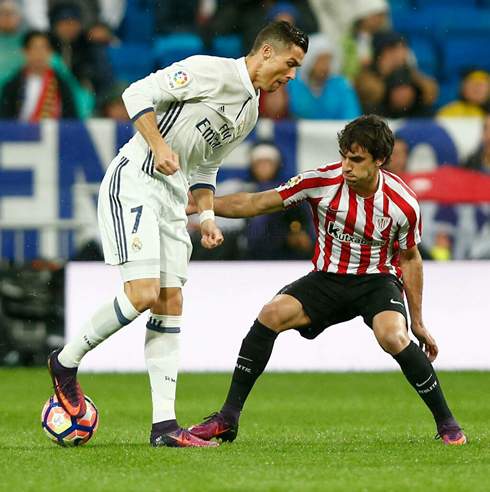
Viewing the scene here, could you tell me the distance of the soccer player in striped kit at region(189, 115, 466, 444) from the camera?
4.75 metres

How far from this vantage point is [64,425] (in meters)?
4.54

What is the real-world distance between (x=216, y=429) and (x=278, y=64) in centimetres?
174

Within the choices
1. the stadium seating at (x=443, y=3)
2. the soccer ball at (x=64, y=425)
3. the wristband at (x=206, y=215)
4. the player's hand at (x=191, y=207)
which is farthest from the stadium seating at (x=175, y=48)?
the soccer ball at (x=64, y=425)

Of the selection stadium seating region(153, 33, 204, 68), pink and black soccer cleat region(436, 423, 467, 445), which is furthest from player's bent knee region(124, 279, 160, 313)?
stadium seating region(153, 33, 204, 68)

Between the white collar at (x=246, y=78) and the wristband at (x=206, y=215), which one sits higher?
the white collar at (x=246, y=78)

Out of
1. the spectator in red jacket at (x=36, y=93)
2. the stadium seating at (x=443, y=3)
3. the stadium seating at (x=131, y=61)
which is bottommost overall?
the spectator in red jacket at (x=36, y=93)

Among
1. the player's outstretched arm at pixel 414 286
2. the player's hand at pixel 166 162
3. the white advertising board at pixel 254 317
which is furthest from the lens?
the white advertising board at pixel 254 317

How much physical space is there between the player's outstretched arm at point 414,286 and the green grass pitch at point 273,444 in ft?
1.71

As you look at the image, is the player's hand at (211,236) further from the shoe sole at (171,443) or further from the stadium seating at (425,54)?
the stadium seating at (425,54)

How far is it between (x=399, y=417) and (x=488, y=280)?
125 inches

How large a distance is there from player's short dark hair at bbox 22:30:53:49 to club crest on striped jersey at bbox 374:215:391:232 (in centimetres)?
645

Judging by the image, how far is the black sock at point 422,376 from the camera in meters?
4.70

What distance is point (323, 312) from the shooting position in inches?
195

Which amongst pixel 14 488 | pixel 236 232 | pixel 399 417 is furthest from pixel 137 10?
pixel 14 488
